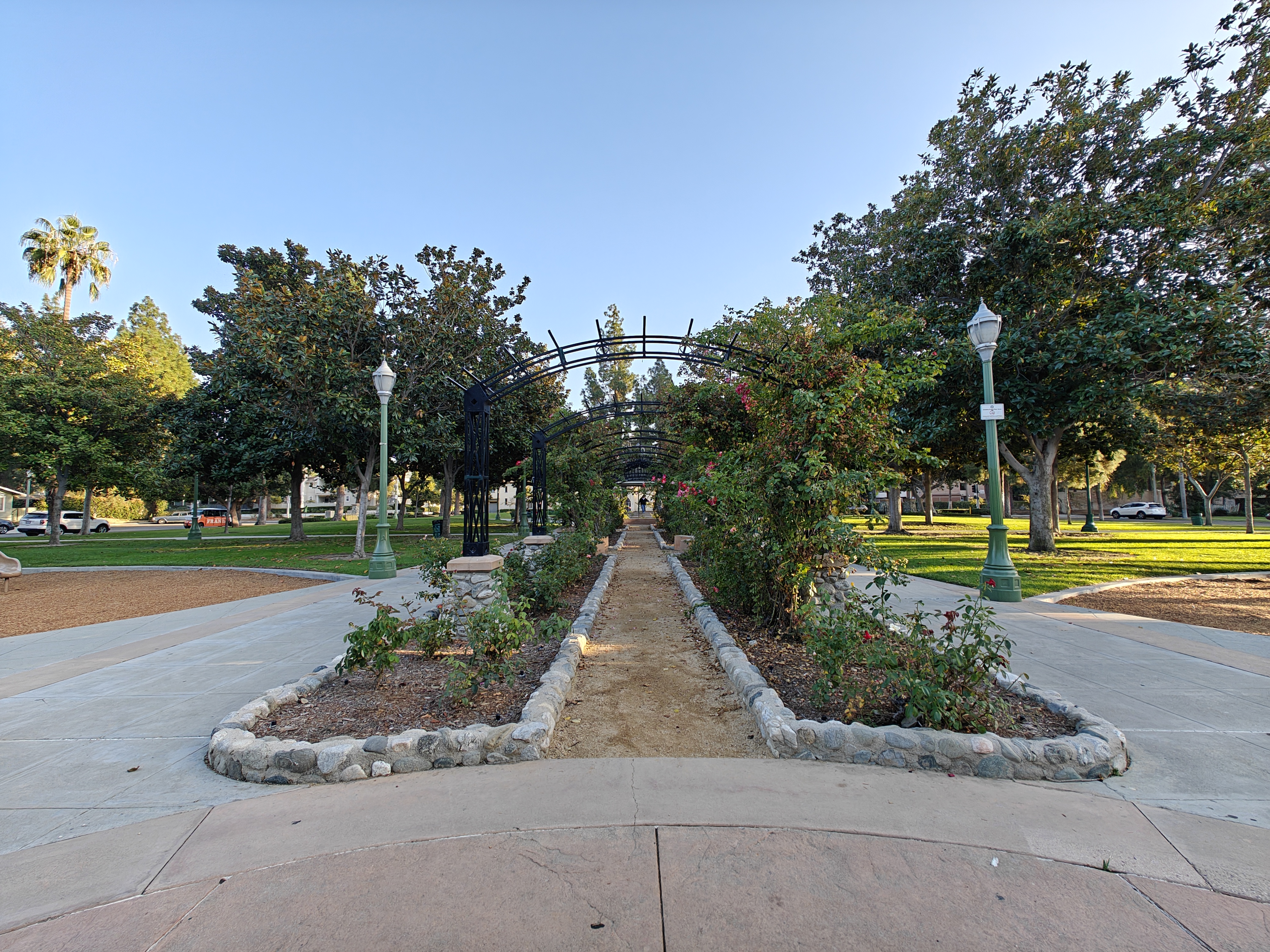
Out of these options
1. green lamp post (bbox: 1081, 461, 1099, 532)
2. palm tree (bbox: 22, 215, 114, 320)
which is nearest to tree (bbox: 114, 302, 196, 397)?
palm tree (bbox: 22, 215, 114, 320)

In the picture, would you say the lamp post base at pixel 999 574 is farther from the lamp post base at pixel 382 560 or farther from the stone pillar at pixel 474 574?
the lamp post base at pixel 382 560

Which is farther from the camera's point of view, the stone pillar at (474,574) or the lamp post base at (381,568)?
the lamp post base at (381,568)

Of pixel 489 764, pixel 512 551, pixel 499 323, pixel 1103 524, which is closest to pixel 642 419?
pixel 499 323

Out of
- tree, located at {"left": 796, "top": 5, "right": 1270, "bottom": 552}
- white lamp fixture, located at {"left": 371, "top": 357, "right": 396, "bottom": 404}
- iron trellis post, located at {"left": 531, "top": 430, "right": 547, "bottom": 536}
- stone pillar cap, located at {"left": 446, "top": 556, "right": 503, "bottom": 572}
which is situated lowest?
stone pillar cap, located at {"left": 446, "top": 556, "right": 503, "bottom": 572}

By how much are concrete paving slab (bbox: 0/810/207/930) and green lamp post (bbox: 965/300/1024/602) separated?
352 inches

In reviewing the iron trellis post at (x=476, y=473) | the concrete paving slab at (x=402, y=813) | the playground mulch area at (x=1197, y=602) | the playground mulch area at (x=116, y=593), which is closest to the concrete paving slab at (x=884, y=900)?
the concrete paving slab at (x=402, y=813)

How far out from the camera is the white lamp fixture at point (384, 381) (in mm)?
10891

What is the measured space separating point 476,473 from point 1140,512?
1860 inches

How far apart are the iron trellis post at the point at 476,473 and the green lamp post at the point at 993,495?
6.97 meters

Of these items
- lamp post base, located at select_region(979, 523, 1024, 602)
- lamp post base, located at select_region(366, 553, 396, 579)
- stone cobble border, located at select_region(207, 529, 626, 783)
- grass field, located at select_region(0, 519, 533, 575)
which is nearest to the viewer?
stone cobble border, located at select_region(207, 529, 626, 783)

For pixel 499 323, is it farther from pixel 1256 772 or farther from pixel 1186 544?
pixel 1186 544

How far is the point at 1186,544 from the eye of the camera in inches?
657

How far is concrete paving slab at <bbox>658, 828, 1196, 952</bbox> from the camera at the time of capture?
1908 mm

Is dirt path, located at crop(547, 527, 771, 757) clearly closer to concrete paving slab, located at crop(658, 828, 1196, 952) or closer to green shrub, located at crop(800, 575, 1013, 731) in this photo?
green shrub, located at crop(800, 575, 1013, 731)
